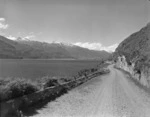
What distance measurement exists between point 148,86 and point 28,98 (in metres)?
10.3

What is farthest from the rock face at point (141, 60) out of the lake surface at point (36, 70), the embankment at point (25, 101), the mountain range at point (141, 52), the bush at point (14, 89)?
the lake surface at point (36, 70)

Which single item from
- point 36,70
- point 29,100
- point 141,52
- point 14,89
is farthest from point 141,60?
point 36,70

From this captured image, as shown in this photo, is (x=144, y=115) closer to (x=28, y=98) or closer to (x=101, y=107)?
(x=101, y=107)

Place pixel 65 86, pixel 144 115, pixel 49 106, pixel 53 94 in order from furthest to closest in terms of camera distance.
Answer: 1. pixel 65 86
2. pixel 53 94
3. pixel 49 106
4. pixel 144 115

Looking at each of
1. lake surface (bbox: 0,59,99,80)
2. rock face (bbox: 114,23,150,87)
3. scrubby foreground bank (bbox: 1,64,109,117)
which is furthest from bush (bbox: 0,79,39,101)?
lake surface (bbox: 0,59,99,80)

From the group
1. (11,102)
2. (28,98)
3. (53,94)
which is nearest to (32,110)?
(28,98)

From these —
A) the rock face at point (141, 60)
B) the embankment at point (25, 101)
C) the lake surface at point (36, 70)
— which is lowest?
the lake surface at point (36, 70)

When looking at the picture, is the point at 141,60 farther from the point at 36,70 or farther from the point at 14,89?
the point at 36,70

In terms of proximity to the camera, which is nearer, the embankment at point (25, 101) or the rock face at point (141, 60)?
the embankment at point (25, 101)

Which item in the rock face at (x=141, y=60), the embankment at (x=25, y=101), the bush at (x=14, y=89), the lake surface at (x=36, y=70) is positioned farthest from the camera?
the lake surface at (x=36, y=70)

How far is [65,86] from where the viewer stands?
1263cm

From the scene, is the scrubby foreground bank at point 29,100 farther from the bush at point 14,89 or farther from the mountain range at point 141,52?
the mountain range at point 141,52

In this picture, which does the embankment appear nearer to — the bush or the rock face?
the bush

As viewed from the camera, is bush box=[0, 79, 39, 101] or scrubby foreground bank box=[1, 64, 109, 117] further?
bush box=[0, 79, 39, 101]
